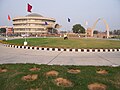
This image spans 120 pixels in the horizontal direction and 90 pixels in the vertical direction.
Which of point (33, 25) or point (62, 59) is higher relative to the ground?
point (33, 25)

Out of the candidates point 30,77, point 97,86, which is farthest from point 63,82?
point 30,77

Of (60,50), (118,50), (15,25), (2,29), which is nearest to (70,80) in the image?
(60,50)

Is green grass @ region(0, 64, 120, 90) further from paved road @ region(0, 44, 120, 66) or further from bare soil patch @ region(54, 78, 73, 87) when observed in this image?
paved road @ region(0, 44, 120, 66)

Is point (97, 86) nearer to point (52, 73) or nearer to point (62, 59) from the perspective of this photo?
point (52, 73)

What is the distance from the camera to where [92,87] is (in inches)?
155

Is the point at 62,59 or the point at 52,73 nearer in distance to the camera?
the point at 52,73

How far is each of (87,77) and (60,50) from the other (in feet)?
26.3

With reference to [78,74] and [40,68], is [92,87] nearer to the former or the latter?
[78,74]

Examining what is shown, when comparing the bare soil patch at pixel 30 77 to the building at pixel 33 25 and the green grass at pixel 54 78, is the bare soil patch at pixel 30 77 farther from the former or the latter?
the building at pixel 33 25

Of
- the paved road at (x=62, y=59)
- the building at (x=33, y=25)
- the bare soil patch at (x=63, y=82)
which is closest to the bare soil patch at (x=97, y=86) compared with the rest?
the bare soil patch at (x=63, y=82)

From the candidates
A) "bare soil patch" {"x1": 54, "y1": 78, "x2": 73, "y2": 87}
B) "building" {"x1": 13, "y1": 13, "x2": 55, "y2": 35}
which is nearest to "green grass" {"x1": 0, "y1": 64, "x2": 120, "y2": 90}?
"bare soil patch" {"x1": 54, "y1": 78, "x2": 73, "y2": 87}

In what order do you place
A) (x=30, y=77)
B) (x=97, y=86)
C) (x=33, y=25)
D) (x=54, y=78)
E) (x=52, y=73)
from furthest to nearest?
(x=33, y=25) → (x=52, y=73) → (x=30, y=77) → (x=54, y=78) → (x=97, y=86)

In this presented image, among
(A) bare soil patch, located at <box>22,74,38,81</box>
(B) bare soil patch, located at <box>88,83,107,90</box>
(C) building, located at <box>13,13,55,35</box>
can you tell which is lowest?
(B) bare soil patch, located at <box>88,83,107,90</box>

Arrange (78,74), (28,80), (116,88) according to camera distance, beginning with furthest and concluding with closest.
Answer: (78,74) < (28,80) < (116,88)
